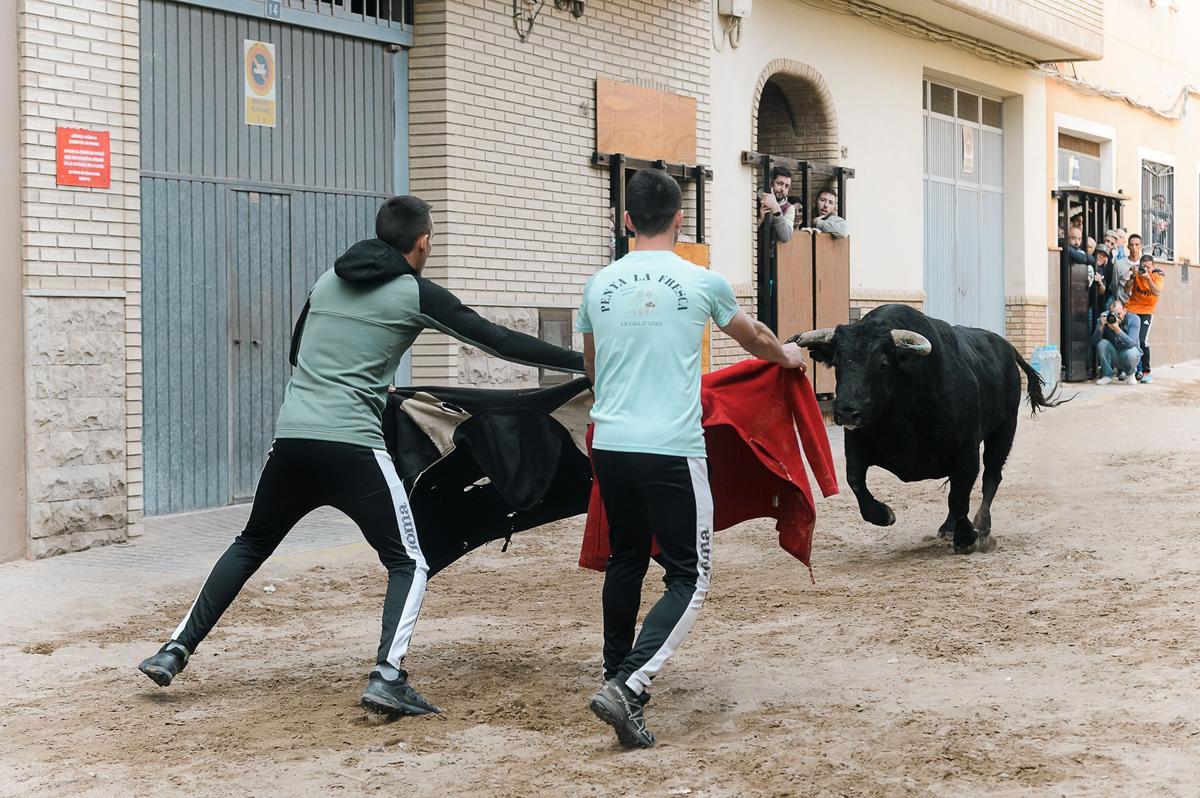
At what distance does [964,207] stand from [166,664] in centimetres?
1755

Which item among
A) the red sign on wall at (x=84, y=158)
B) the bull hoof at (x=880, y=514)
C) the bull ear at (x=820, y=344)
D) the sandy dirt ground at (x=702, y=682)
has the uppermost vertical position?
the red sign on wall at (x=84, y=158)

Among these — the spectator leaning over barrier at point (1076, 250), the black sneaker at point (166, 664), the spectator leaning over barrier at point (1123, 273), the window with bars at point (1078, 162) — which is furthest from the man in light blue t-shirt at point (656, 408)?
the window with bars at point (1078, 162)

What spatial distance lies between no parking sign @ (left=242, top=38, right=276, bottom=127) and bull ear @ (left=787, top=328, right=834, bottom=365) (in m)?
4.52

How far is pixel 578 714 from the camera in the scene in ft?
18.7

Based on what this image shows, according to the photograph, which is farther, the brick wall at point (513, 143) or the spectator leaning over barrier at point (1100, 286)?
the spectator leaning over barrier at point (1100, 286)

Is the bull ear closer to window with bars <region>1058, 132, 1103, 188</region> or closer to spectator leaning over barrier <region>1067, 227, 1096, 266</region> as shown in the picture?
spectator leaning over barrier <region>1067, 227, 1096, 266</region>

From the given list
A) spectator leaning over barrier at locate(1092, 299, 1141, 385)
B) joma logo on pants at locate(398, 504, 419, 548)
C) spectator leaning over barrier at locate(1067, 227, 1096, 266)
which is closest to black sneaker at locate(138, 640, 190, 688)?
joma logo on pants at locate(398, 504, 419, 548)

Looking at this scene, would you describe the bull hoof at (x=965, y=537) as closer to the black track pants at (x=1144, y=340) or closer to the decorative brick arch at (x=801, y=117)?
the decorative brick arch at (x=801, y=117)

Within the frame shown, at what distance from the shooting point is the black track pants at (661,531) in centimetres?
521

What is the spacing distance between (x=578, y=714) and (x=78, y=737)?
1.78 metres

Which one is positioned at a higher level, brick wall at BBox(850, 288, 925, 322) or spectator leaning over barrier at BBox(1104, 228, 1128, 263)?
spectator leaning over barrier at BBox(1104, 228, 1128, 263)

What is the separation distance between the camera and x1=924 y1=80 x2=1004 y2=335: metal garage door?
20.8 m

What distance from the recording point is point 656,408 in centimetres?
526

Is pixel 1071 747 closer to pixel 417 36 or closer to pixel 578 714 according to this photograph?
pixel 578 714
